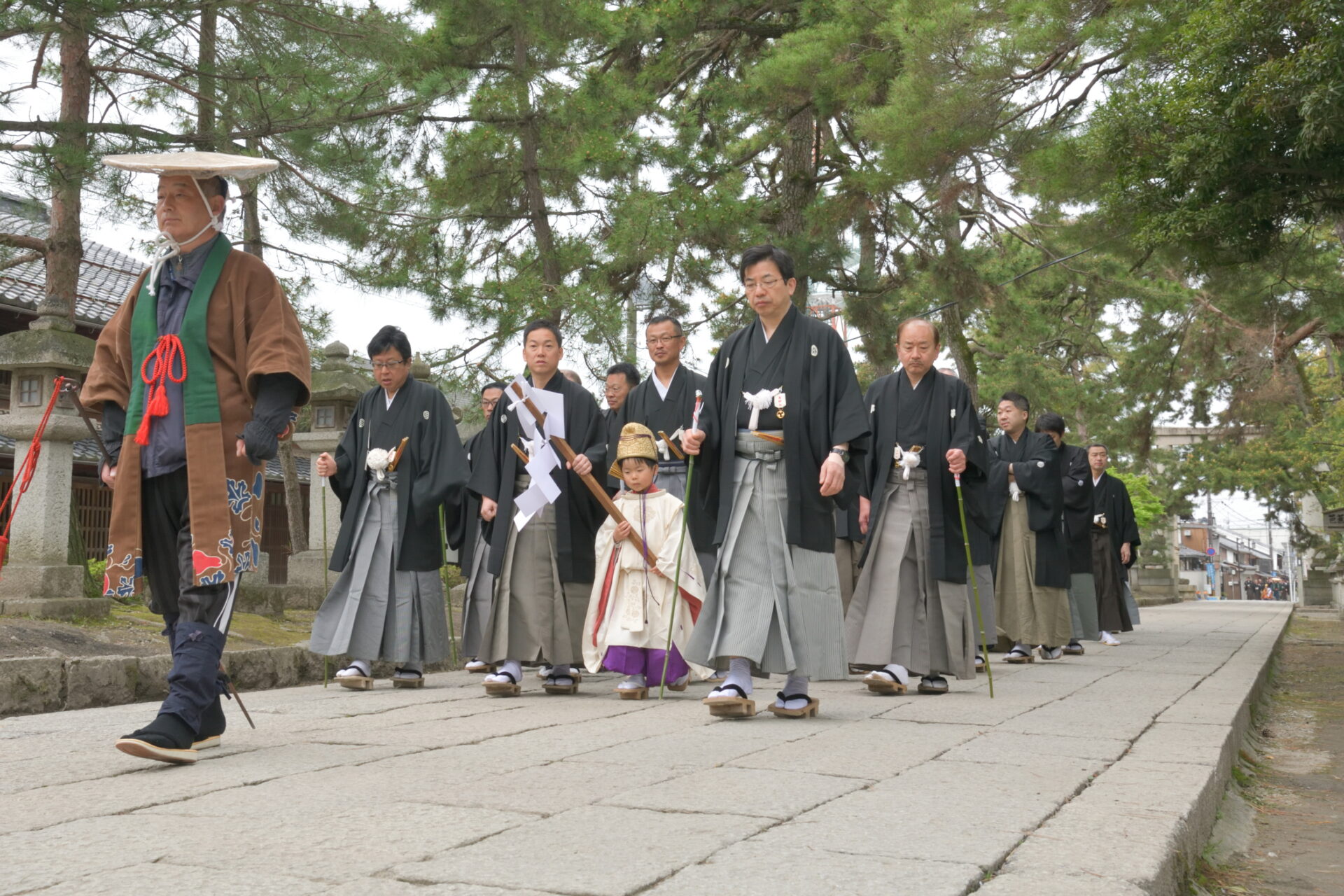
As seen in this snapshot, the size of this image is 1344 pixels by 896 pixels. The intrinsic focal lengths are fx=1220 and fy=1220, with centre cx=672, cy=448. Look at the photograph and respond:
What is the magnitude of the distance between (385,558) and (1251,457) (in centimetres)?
3076

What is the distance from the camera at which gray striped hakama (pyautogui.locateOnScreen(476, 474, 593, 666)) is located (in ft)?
20.7

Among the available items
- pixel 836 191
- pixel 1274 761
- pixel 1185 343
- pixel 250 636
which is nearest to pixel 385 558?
pixel 250 636

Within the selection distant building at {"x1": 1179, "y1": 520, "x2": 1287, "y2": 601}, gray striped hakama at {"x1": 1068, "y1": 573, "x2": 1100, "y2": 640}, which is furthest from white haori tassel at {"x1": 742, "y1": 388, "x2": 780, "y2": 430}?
distant building at {"x1": 1179, "y1": 520, "x2": 1287, "y2": 601}

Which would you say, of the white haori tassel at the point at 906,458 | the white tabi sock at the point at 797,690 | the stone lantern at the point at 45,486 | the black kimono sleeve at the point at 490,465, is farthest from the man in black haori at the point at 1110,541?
the stone lantern at the point at 45,486

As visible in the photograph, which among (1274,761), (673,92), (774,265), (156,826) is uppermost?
(673,92)

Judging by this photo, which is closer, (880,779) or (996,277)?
(880,779)

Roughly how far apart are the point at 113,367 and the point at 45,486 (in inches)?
167

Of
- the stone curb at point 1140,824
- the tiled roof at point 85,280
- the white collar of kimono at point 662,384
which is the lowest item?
the stone curb at point 1140,824

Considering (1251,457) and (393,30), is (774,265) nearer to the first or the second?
(393,30)

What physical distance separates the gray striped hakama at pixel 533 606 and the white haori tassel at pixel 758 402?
167 cm

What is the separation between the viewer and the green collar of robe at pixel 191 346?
395cm

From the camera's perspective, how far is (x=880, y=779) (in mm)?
3418

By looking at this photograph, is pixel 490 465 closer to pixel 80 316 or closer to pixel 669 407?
pixel 669 407

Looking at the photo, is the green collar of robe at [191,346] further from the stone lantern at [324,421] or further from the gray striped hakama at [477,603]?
the stone lantern at [324,421]
